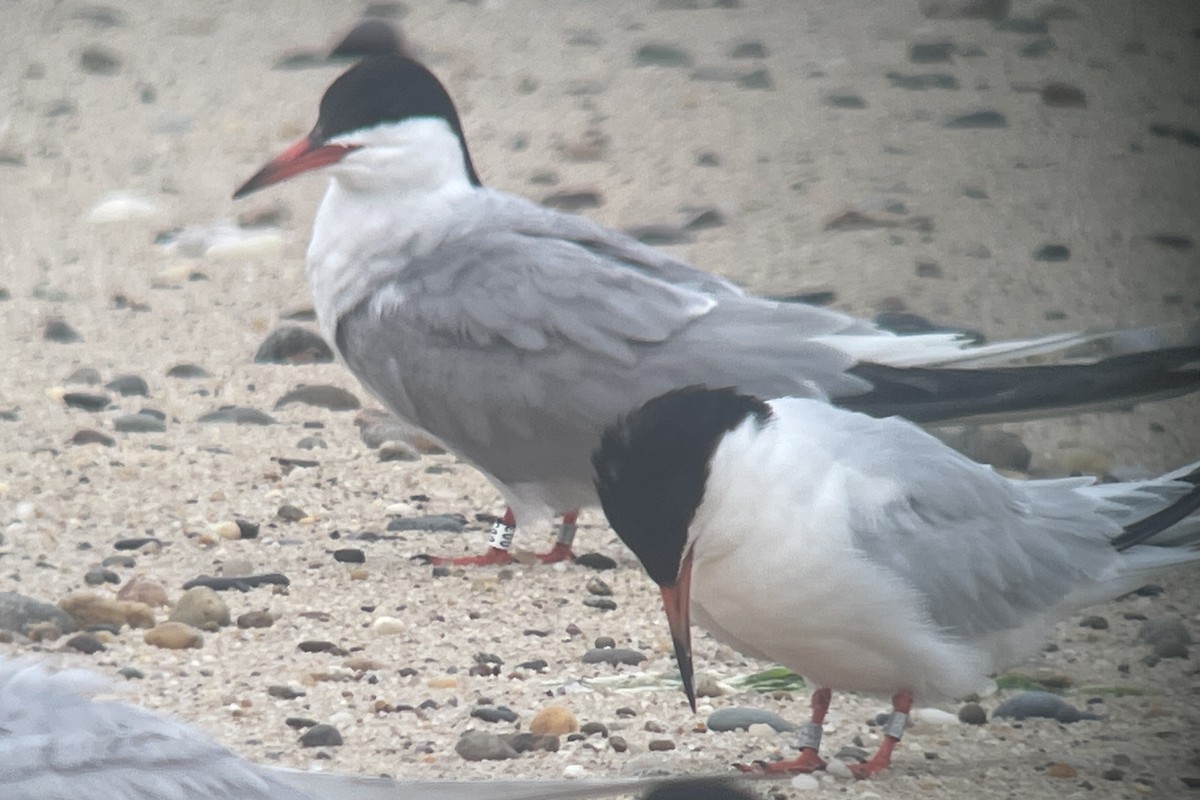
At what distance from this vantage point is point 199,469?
170 inches

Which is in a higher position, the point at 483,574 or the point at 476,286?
the point at 476,286

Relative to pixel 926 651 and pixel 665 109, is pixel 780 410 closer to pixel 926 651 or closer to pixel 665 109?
pixel 926 651

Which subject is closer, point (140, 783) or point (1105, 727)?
point (140, 783)

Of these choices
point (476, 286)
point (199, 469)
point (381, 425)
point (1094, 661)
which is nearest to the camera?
point (1094, 661)

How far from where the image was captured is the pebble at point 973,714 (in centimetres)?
316

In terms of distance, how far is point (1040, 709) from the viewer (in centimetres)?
313

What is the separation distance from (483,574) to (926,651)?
1251 mm

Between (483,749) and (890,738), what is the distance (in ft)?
1.97

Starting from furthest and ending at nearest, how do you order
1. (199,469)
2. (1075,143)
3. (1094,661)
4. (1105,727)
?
(1075,143) < (199,469) < (1094,661) < (1105,727)

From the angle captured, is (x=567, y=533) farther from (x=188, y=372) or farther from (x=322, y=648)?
(x=188, y=372)

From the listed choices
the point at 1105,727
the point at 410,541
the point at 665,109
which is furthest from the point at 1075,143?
the point at 1105,727

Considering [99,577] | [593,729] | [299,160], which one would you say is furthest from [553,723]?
[299,160]

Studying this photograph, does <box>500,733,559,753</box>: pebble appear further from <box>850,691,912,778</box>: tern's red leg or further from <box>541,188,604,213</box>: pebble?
<box>541,188,604,213</box>: pebble

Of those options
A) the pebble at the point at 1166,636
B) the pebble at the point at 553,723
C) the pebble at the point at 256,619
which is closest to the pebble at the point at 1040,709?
the pebble at the point at 1166,636
